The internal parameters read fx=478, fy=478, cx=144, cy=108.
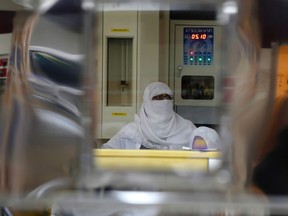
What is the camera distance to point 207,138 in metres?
1.91

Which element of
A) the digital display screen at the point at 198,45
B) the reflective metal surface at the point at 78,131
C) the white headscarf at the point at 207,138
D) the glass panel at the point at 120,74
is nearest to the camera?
the reflective metal surface at the point at 78,131

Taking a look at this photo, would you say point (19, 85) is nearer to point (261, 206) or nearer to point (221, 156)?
point (221, 156)

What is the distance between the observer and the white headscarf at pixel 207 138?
1.70 m

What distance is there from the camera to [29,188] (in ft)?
5.05

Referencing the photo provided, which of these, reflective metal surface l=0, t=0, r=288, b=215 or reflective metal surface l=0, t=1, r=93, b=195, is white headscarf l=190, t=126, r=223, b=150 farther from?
reflective metal surface l=0, t=1, r=93, b=195

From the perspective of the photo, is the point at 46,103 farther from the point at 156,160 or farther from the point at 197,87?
the point at 197,87

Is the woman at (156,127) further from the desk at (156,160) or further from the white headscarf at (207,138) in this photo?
the desk at (156,160)

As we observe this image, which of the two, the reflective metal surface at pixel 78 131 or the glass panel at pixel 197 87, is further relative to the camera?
the glass panel at pixel 197 87

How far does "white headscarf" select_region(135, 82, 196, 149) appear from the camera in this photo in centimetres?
217

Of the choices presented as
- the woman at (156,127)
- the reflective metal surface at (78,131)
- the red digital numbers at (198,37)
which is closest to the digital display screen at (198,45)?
the red digital numbers at (198,37)

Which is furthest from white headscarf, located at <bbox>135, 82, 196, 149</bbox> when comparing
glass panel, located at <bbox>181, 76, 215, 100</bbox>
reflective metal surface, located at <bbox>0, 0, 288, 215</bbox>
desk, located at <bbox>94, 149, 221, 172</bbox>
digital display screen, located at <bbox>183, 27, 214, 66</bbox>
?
reflective metal surface, located at <bbox>0, 0, 288, 215</bbox>

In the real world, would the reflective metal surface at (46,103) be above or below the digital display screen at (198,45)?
below

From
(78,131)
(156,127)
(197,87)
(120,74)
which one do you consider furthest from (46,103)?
(197,87)

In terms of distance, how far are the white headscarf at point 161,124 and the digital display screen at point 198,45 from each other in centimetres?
24
